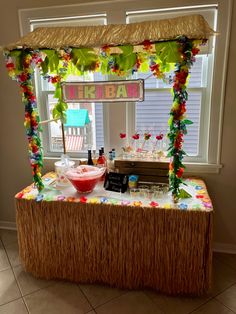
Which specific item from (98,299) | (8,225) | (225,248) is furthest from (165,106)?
(8,225)

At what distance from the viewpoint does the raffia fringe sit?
71.1 inches

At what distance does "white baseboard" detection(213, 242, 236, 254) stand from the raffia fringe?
67cm

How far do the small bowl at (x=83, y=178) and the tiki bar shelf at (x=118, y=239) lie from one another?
0.07 metres

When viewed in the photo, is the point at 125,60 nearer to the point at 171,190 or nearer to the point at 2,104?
the point at 171,190

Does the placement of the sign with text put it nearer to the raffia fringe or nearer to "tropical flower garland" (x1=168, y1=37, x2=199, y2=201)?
the raffia fringe

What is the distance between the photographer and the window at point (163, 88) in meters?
2.06

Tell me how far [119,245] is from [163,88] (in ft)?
4.66

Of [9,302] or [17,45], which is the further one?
[9,302]

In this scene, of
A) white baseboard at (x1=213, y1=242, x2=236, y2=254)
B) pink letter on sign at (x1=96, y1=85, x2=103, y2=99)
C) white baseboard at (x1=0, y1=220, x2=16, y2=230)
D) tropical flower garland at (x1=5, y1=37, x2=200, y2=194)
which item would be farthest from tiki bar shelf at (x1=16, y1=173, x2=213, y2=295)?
white baseboard at (x1=0, y1=220, x2=16, y2=230)

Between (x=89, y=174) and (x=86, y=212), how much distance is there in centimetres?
31

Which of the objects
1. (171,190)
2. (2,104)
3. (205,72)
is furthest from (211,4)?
(2,104)

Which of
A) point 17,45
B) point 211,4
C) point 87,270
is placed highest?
point 211,4

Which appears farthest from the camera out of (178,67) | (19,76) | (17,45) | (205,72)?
(205,72)

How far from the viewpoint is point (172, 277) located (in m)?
1.89
